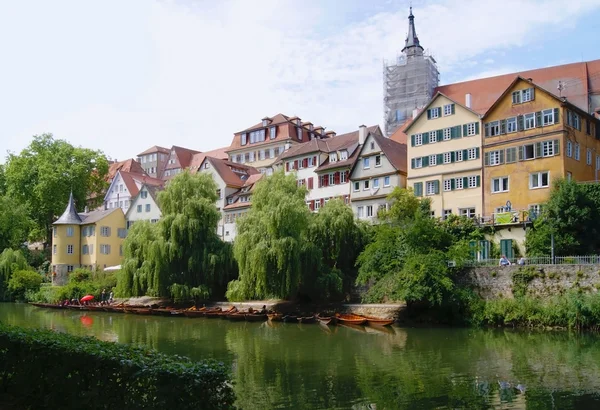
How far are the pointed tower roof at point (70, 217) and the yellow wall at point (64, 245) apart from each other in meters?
0.47

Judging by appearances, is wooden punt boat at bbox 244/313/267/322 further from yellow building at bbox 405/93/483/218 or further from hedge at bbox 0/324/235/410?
hedge at bbox 0/324/235/410

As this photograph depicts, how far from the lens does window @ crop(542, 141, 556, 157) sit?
45.2 metres

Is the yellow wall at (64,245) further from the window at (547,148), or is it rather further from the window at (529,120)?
the window at (547,148)

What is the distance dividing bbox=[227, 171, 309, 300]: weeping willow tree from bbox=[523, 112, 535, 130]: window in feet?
56.7

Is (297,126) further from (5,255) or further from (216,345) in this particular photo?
(216,345)

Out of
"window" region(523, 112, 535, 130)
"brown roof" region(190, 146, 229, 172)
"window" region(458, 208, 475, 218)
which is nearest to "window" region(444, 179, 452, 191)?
"window" region(458, 208, 475, 218)

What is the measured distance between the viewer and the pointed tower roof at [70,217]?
74.5 metres

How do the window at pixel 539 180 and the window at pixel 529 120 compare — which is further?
the window at pixel 529 120

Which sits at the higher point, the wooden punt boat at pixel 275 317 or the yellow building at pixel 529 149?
the yellow building at pixel 529 149

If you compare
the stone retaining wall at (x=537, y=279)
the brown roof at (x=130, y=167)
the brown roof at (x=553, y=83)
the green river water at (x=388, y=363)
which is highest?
the brown roof at (x=553, y=83)

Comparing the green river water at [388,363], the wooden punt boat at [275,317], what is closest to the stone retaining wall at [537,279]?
the green river water at [388,363]

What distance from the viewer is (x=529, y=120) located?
46844mm

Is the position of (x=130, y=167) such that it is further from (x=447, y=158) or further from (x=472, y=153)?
(x=472, y=153)

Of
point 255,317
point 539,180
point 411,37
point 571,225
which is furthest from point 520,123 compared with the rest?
point 411,37
